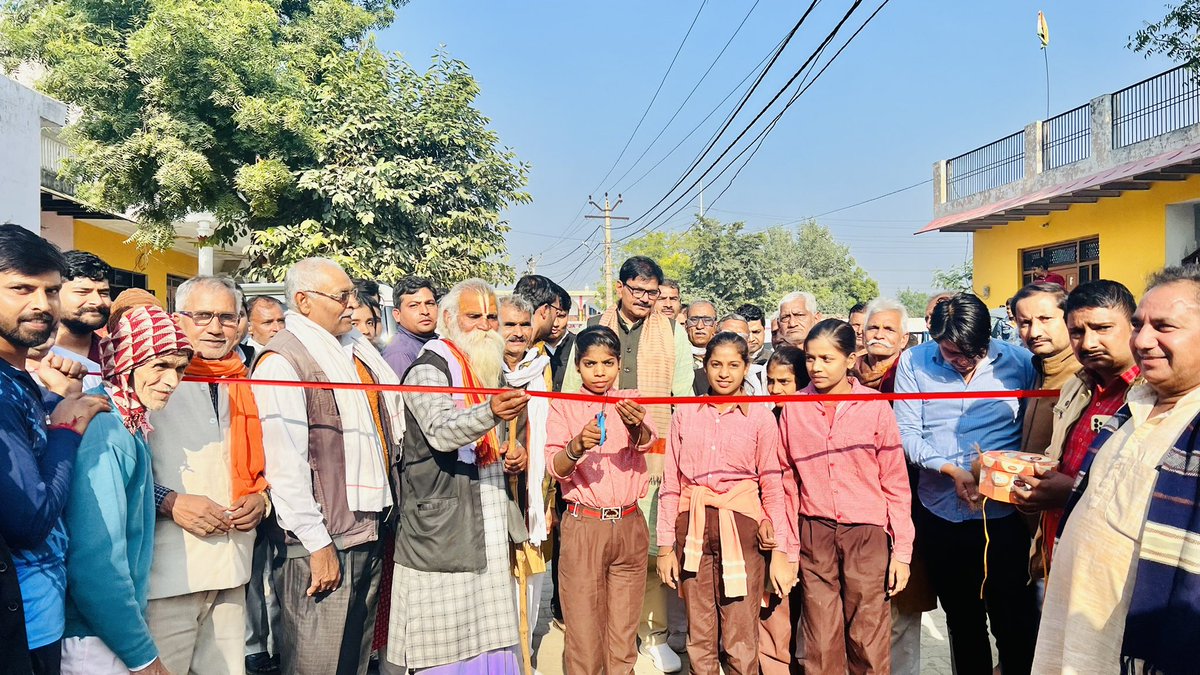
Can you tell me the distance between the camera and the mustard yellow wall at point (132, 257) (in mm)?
15925

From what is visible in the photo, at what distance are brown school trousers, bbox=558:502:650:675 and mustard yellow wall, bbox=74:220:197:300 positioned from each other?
15249 millimetres

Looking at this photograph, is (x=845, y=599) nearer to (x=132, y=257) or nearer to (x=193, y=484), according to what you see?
(x=193, y=484)

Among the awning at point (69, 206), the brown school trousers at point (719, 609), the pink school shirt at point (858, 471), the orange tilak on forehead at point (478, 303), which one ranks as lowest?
the brown school trousers at point (719, 609)

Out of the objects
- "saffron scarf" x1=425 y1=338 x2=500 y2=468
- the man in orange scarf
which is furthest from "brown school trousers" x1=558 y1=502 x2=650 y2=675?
the man in orange scarf

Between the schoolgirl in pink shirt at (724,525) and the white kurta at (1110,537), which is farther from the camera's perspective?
the schoolgirl in pink shirt at (724,525)

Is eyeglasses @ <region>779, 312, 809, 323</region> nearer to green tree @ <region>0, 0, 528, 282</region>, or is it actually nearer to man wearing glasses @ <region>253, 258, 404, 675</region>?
man wearing glasses @ <region>253, 258, 404, 675</region>

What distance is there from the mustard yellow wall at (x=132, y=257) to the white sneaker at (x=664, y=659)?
14993 millimetres

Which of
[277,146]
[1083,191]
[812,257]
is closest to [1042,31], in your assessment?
[1083,191]

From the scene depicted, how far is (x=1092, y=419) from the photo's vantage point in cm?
288

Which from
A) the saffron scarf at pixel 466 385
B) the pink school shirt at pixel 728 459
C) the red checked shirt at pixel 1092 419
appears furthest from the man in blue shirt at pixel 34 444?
the red checked shirt at pixel 1092 419

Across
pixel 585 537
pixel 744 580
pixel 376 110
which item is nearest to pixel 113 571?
pixel 585 537

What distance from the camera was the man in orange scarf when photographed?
2.97 m

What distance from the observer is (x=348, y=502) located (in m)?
3.43

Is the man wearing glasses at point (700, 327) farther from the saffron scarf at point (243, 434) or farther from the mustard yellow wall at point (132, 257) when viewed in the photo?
the mustard yellow wall at point (132, 257)
